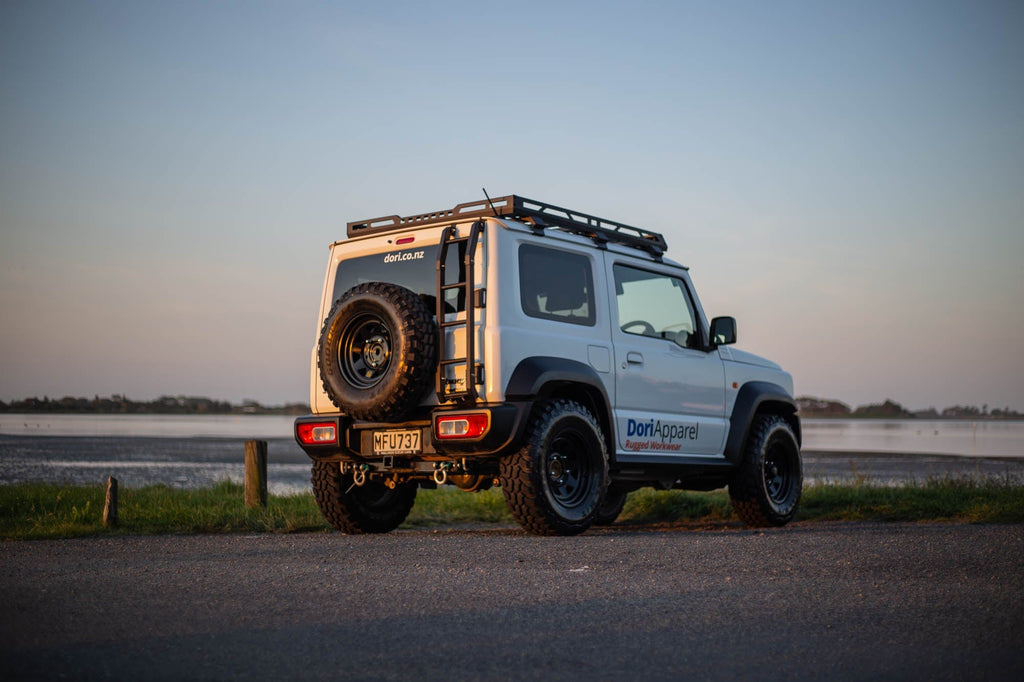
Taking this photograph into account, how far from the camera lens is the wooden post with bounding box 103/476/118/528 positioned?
9008mm

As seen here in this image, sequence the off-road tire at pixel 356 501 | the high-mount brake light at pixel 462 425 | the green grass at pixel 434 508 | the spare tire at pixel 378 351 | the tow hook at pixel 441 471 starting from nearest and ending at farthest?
the high-mount brake light at pixel 462 425 < the spare tire at pixel 378 351 < the tow hook at pixel 441 471 < the off-road tire at pixel 356 501 < the green grass at pixel 434 508

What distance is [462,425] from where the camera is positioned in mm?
7340

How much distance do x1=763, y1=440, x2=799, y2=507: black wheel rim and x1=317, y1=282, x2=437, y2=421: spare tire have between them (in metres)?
4.30

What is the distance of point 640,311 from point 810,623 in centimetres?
494

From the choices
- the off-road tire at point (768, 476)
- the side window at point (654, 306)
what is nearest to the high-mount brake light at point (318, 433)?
the side window at point (654, 306)

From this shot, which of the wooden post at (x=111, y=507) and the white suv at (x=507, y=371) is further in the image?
the wooden post at (x=111, y=507)

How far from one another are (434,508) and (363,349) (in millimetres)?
3794

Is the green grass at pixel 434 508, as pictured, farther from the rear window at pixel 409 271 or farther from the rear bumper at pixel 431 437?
the rear window at pixel 409 271

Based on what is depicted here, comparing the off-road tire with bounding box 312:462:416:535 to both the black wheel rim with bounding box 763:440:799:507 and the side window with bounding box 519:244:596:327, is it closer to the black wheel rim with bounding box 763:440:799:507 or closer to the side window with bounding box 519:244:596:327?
the side window with bounding box 519:244:596:327

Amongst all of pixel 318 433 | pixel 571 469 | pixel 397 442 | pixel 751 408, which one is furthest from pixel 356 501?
pixel 751 408

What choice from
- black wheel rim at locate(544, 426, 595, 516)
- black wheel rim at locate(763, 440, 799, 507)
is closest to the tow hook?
black wheel rim at locate(544, 426, 595, 516)

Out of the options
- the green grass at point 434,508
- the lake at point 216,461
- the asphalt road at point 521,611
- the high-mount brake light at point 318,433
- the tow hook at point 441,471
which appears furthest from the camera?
the lake at point 216,461

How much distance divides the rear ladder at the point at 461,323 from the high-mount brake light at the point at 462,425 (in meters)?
0.17

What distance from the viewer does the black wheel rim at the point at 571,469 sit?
25.8ft
